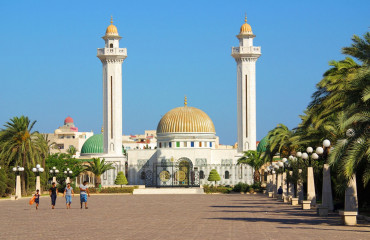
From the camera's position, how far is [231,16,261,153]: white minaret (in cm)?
7531

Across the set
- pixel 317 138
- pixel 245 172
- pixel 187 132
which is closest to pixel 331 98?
pixel 317 138

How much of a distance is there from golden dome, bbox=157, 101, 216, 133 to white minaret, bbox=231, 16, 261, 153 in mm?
6625

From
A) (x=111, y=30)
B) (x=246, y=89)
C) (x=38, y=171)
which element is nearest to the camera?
(x=38, y=171)

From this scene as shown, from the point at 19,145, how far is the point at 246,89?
3166 cm

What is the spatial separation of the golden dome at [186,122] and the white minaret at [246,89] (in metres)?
6.63

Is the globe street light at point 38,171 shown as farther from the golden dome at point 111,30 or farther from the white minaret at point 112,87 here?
the golden dome at point 111,30

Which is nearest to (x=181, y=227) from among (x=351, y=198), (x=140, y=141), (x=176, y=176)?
(x=351, y=198)

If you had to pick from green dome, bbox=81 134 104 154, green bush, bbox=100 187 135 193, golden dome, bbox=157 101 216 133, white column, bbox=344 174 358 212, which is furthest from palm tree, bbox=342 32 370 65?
green dome, bbox=81 134 104 154

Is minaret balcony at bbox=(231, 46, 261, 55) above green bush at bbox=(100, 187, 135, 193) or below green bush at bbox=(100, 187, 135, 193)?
above

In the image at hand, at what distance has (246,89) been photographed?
75500mm

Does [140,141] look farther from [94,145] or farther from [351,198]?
[351,198]

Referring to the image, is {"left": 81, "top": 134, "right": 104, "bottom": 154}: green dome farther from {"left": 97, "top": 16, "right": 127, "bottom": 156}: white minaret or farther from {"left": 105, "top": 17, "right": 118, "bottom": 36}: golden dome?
{"left": 105, "top": 17, "right": 118, "bottom": 36}: golden dome

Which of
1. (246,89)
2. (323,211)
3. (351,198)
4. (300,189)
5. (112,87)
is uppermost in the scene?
(112,87)

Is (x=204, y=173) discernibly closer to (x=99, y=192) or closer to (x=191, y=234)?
(x=99, y=192)
